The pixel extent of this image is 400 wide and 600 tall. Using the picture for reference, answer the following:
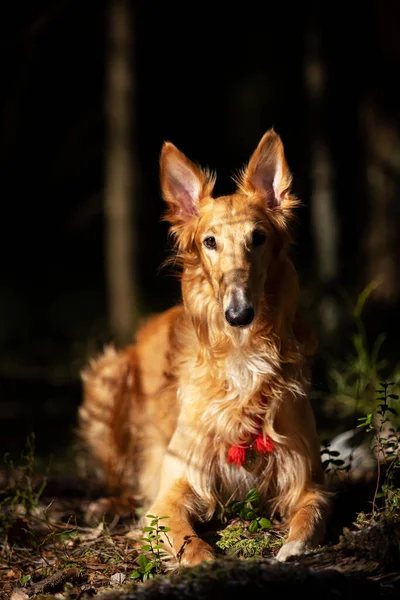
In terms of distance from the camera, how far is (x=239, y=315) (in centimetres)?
330

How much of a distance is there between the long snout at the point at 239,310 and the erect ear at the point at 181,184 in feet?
2.57

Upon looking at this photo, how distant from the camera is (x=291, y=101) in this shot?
17.5m

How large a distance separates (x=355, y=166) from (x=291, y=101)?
6.09 metres

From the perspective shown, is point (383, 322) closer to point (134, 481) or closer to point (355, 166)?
point (134, 481)

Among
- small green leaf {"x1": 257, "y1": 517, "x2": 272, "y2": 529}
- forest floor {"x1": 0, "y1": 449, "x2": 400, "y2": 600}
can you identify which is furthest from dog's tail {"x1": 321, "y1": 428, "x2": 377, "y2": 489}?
small green leaf {"x1": 257, "y1": 517, "x2": 272, "y2": 529}

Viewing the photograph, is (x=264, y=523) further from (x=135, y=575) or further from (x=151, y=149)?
(x=151, y=149)

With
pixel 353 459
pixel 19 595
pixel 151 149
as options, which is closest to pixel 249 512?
pixel 353 459

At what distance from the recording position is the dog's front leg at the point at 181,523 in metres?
3.27

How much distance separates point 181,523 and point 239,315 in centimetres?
104

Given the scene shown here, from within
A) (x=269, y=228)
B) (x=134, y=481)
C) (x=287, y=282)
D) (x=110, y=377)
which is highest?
(x=269, y=228)

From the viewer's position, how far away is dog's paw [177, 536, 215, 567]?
3219 millimetres

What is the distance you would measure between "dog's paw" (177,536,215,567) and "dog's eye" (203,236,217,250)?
1338mm

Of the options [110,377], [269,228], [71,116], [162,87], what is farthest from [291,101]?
[269,228]

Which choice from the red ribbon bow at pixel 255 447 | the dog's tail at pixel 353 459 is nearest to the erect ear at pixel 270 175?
the red ribbon bow at pixel 255 447
